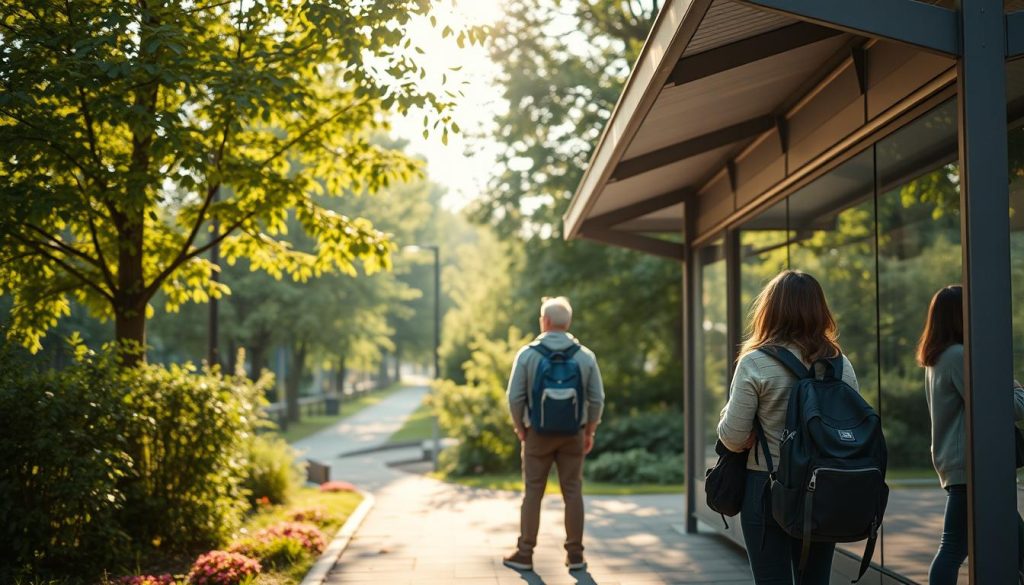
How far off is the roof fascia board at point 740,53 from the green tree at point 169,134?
3.02 m

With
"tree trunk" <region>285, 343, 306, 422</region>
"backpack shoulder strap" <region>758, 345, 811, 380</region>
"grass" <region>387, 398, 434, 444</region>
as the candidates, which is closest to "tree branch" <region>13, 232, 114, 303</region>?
"backpack shoulder strap" <region>758, 345, 811, 380</region>

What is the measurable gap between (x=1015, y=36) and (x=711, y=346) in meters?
6.63

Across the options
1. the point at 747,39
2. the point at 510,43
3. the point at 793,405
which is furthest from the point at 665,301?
the point at 793,405

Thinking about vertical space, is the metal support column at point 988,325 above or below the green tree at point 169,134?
below

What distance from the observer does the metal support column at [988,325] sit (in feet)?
11.7

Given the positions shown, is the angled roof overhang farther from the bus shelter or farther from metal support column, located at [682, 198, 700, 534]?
metal support column, located at [682, 198, 700, 534]

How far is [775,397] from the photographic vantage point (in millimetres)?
3705

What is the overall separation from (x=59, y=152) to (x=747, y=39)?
539 centimetres

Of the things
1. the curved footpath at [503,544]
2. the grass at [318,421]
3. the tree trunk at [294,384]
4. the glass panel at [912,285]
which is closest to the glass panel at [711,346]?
the curved footpath at [503,544]

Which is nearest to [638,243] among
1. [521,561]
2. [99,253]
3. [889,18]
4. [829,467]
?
[521,561]

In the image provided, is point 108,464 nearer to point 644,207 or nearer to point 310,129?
point 310,129

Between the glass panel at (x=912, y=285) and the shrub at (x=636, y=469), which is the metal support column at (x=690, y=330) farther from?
the shrub at (x=636, y=469)

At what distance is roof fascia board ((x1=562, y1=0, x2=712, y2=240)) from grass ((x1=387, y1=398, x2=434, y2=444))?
61.0ft

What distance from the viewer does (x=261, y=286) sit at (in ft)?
102
